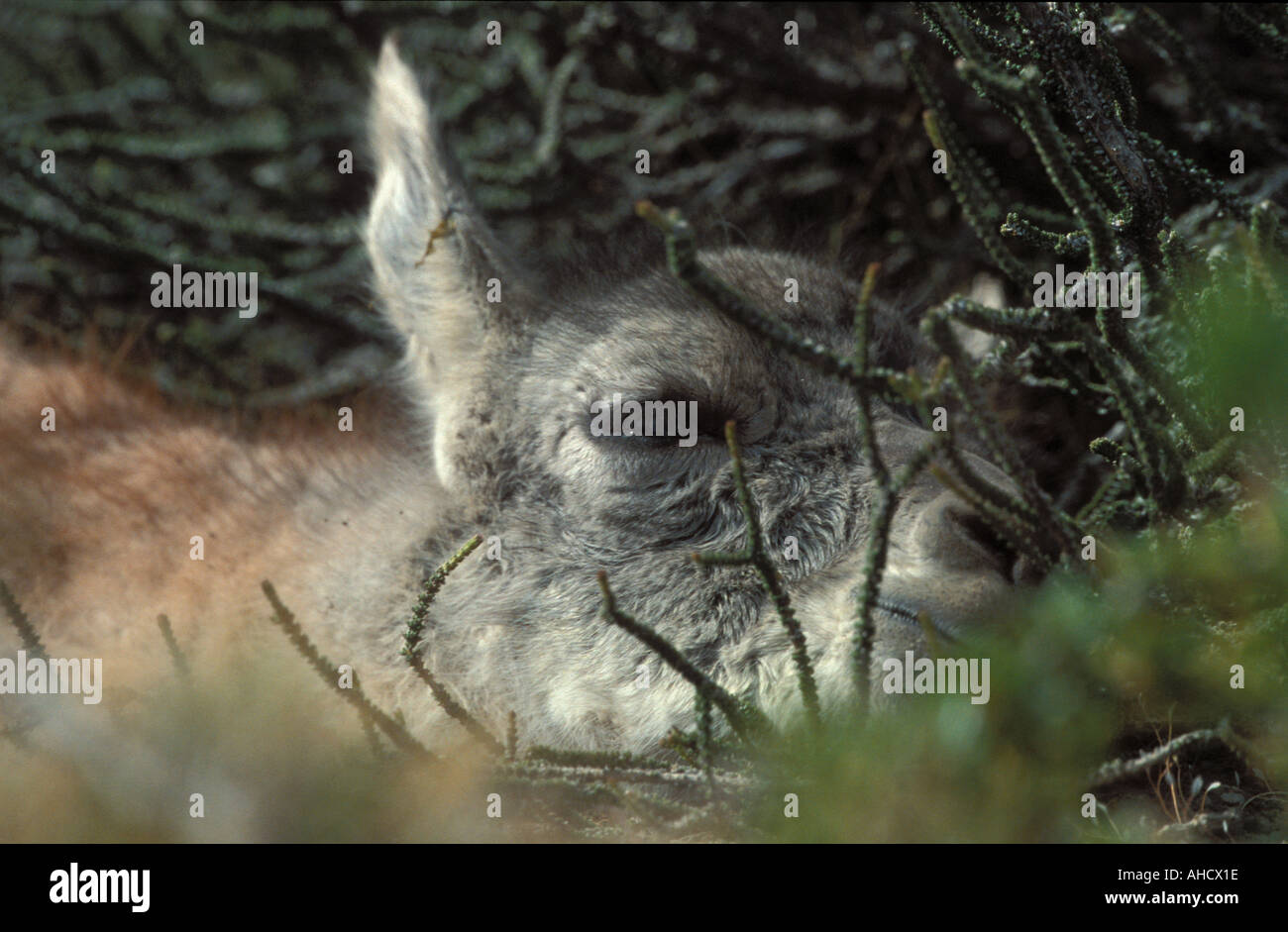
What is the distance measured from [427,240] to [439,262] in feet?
0.32

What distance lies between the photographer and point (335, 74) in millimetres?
6031

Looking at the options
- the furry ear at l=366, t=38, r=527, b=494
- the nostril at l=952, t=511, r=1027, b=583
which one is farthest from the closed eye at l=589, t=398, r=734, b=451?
the nostril at l=952, t=511, r=1027, b=583

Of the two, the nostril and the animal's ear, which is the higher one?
the animal's ear

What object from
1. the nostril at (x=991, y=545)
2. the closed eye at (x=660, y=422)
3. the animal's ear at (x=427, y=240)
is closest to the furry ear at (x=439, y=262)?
the animal's ear at (x=427, y=240)

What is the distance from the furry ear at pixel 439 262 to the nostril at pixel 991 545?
1.53 metres

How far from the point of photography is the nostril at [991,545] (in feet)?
8.68

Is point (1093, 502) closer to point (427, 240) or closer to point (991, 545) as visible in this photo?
point (991, 545)

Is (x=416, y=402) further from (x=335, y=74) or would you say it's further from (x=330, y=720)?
(x=335, y=74)

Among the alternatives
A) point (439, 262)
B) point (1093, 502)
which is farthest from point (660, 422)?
point (1093, 502)

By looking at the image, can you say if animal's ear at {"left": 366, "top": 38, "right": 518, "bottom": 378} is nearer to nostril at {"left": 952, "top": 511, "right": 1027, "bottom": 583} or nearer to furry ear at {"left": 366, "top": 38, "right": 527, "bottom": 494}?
furry ear at {"left": 366, "top": 38, "right": 527, "bottom": 494}

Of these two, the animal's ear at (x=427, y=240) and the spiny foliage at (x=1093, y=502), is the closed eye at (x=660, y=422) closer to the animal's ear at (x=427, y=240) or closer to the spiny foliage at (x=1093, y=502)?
the animal's ear at (x=427, y=240)

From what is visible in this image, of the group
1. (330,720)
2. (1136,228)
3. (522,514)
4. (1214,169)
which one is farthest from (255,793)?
(1214,169)

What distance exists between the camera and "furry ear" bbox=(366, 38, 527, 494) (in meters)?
Result: 3.45

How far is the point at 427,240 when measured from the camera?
11.5 feet
